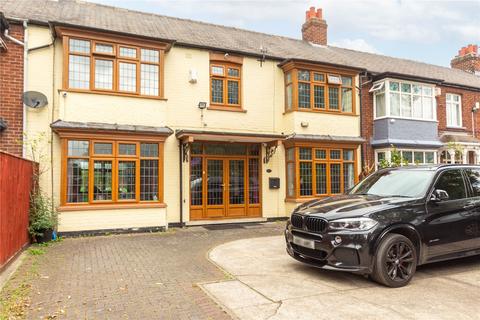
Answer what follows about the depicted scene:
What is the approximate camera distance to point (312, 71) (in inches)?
530

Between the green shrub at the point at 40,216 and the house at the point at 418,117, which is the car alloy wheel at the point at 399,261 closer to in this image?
the green shrub at the point at 40,216

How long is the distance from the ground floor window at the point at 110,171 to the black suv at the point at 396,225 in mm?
5815

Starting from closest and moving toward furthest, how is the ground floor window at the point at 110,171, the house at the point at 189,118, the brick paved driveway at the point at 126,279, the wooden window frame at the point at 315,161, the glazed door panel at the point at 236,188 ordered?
the brick paved driveway at the point at 126,279 < the ground floor window at the point at 110,171 < the house at the point at 189,118 < the glazed door panel at the point at 236,188 < the wooden window frame at the point at 315,161

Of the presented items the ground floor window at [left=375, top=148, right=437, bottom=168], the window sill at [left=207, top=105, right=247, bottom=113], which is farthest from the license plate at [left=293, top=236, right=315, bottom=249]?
the ground floor window at [left=375, top=148, right=437, bottom=168]

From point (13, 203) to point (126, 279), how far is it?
3117 mm

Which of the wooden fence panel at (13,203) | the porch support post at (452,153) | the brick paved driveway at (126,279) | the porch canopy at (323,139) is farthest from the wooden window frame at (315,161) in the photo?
the wooden fence panel at (13,203)

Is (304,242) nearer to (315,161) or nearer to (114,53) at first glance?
(315,161)

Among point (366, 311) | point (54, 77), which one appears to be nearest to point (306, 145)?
point (54, 77)

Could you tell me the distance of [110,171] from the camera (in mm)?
10562

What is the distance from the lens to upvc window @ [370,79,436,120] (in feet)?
49.0

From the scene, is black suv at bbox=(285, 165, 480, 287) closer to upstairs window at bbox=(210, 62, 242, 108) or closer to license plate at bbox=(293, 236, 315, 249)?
license plate at bbox=(293, 236, 315, 249)

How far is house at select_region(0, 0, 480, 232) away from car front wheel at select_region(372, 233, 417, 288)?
6897 millimetres

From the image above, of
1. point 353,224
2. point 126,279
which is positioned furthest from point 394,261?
point 126,279

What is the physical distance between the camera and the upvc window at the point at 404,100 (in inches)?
588
